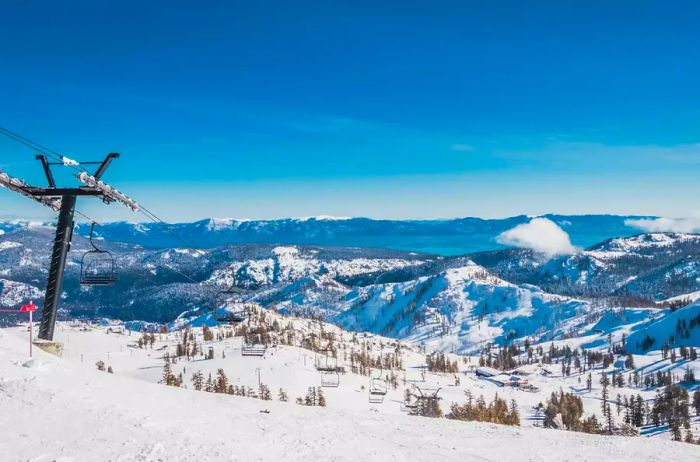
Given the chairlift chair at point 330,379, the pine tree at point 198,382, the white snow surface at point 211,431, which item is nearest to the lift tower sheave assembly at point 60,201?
the white snow surface at point 211,431

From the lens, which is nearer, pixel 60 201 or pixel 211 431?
pixel 211 431

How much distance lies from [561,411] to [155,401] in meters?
128

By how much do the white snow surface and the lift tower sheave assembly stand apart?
9.72 feet

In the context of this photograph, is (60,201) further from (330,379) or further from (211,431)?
(330,379)

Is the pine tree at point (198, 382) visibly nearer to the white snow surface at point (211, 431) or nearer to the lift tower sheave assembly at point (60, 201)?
the lift tower sheave assembly at point (60, 201)

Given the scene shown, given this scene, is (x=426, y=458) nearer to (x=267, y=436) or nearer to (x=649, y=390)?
(x=267, y=436)

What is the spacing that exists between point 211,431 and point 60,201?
61.3 feet

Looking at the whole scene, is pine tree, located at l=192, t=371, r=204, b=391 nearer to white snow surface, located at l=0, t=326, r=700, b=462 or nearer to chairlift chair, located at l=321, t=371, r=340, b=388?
chairlift chair, located at l=321, t=371, r=340, b=388

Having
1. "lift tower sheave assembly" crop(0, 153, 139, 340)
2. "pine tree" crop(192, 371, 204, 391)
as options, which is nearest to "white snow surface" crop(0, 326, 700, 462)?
"lift tower sheave assembly" crop(0, 153, 139, 340)

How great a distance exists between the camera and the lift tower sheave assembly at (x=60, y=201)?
Result: 2867 cm

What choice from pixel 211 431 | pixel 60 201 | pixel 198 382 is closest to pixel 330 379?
pixel 198 382

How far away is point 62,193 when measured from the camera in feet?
96.7

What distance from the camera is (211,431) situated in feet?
67.3

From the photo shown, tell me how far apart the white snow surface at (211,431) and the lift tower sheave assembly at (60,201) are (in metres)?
2.96
